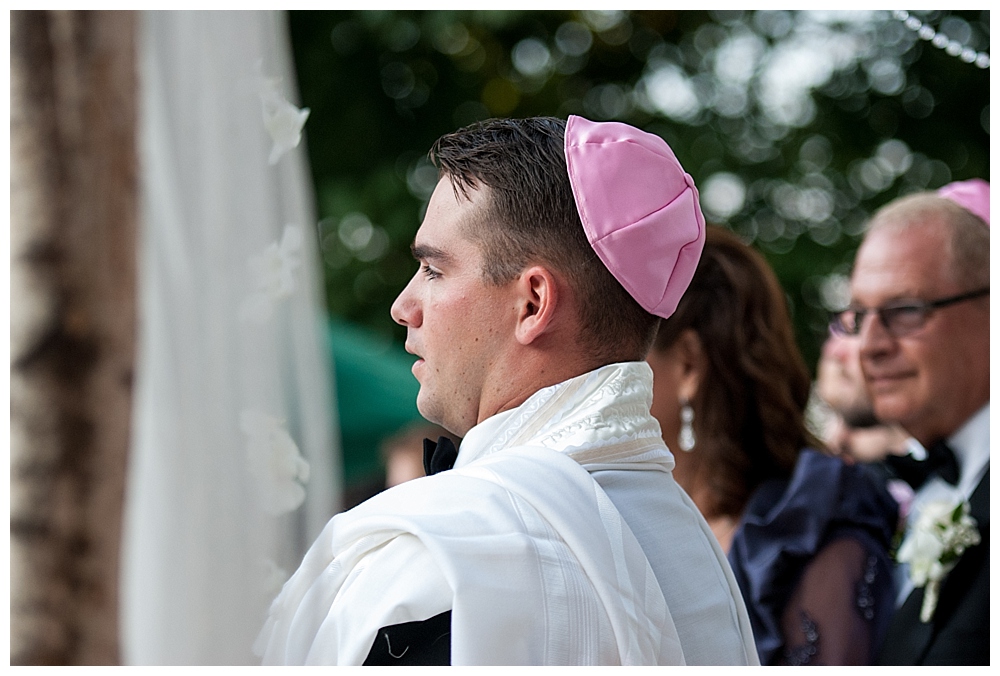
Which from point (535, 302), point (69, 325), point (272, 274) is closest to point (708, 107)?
point (535, 302)

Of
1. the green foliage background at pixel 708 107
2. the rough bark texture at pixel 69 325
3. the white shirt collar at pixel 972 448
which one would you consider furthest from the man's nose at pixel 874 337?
the green foliage background at pixel 708 107

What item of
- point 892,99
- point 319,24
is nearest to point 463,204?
point 319,24

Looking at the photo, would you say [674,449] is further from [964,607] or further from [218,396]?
[218,396]

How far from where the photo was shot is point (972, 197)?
9.70 ft

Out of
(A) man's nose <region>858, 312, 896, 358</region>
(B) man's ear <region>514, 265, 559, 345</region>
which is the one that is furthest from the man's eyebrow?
(A) man's nose <region>858, 312, 896, 358</region>

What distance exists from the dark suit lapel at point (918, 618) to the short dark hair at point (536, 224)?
4.34 ft

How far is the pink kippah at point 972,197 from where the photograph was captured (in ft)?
9.54

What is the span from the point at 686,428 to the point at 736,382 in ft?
0.63

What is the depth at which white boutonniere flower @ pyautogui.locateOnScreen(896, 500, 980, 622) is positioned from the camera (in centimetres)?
245

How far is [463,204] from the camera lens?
1.53m

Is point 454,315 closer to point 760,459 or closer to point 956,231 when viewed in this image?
point 760,459

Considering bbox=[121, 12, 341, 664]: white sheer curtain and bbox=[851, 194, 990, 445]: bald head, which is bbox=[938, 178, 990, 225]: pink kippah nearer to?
bbox=[851, 194, 990, 445]: bald head

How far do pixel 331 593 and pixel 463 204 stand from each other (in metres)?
0.59

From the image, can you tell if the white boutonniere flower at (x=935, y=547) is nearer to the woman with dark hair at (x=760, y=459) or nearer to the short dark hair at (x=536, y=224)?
the woman with dark hair at (x=760, y=459)
